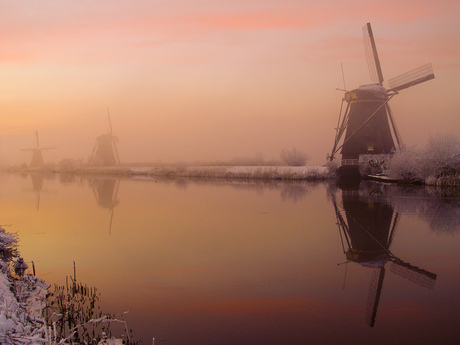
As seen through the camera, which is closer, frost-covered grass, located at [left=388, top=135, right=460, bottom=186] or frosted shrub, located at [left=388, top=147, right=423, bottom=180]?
frost-covered grass, located at [left=388, top=135, right=460, bottom=186]

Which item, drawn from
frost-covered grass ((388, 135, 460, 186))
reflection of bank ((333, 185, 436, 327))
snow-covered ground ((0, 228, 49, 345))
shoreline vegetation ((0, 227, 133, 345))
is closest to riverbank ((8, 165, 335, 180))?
frost-covered grass ((388, 135, 460, 186))

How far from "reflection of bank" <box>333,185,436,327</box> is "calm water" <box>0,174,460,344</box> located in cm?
3

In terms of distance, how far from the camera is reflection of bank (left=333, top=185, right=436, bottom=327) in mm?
6352

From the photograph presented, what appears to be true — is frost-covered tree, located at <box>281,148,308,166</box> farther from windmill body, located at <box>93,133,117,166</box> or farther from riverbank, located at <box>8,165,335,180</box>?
windmill body, located at <box>93,133,117,166</box>

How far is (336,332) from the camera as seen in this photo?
15.0 feet

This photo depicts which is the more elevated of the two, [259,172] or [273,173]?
[259,172]

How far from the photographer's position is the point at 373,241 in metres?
9.20

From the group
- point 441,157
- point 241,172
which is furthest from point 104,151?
point 441,157

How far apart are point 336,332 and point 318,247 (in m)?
4.14

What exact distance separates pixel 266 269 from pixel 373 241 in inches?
138

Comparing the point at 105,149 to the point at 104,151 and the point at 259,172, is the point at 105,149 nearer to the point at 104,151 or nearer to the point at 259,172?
the point at 104,151

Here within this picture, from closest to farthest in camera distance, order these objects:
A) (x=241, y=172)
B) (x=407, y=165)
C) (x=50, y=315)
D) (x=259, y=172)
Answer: (x=50, y=315), (x=407, y=165), (x=259, y=172), (x=241, y=172)

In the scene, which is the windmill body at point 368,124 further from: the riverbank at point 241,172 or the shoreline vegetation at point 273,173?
the riverbank at point 241,172

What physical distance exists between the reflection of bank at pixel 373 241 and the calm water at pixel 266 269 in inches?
1.2
